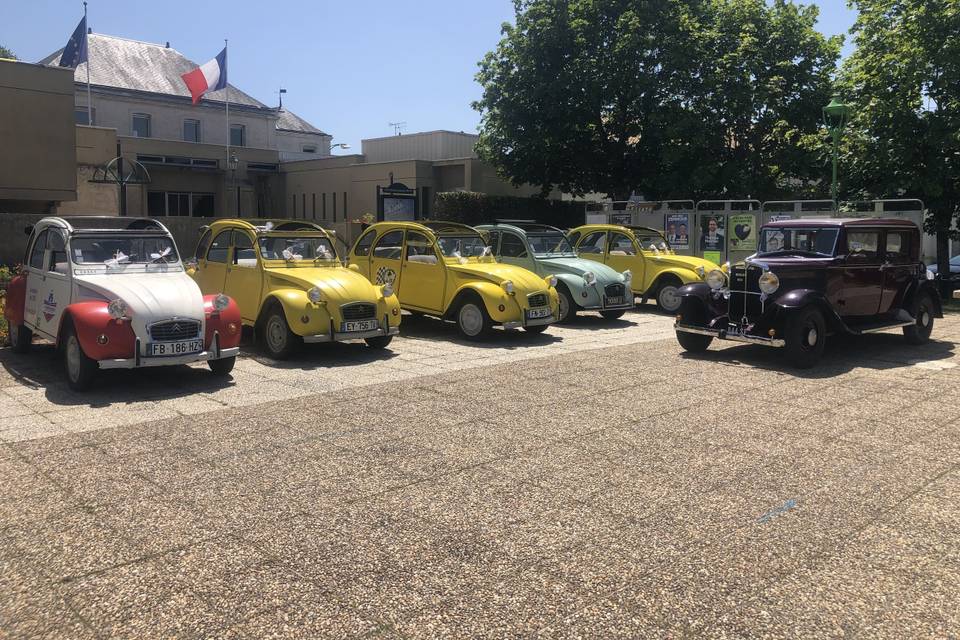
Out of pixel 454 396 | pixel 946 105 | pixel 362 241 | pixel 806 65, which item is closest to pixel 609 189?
pixel 806 65

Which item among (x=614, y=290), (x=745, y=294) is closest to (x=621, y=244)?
(x=614, y=290)

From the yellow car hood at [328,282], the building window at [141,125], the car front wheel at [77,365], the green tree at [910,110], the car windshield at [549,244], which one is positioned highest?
the building window at [141,125]

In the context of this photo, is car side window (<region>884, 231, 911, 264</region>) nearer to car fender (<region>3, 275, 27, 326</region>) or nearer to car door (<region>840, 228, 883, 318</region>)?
car door (<region>840, 228, 883, 318</region>)

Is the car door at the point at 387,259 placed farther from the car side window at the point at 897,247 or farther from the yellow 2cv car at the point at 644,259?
the car side window at the point at 897,247

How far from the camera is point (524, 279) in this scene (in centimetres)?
1202

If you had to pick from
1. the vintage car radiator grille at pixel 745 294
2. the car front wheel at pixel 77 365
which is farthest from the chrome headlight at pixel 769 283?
the car front wheel at pixel 77 365

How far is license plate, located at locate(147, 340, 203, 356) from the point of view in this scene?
7754mm

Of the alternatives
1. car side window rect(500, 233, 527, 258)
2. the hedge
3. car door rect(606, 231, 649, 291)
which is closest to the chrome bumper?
car side window rect(500, 233, 527, 258)

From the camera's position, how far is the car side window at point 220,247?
11086 millimetres

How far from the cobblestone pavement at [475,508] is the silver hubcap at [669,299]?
7.19m

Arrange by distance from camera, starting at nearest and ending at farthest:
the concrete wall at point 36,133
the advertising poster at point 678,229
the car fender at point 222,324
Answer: the car fender at point 222,324 < the concrete wall at point 36,133 < the advertising poster at point 678,229

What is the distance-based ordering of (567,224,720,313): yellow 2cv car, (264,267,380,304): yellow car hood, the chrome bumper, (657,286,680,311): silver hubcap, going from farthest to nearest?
(657,286,680,311): silver hubcap, (567,224,720,313): yellow 2cv car, (264,267,380,304): yellow car hood, the chrome bumper

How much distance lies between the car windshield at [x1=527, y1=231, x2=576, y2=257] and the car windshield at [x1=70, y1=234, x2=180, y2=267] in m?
7.27

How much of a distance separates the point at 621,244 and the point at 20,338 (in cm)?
1121
